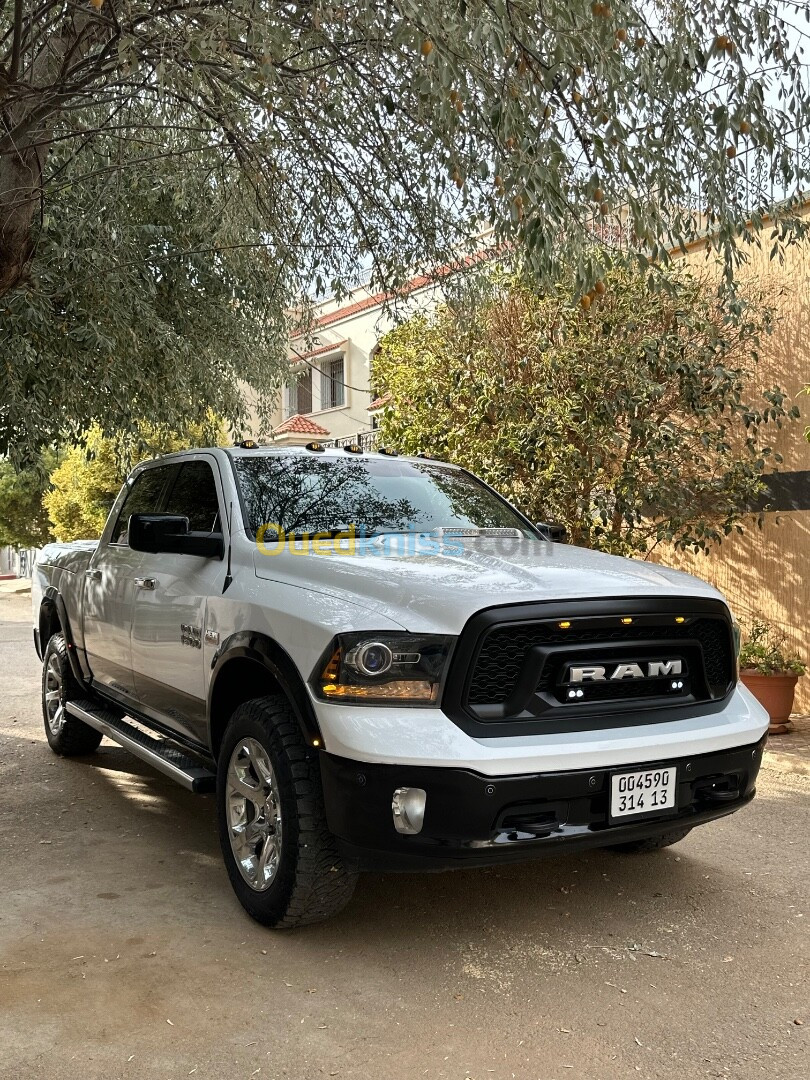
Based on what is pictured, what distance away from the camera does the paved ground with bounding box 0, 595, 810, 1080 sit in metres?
Result: 3.07

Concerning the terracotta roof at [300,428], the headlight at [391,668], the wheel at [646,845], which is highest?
the terracotta roof at [300,428]

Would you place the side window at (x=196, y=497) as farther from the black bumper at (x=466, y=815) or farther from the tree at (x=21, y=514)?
the tree at (x=21, y=514)

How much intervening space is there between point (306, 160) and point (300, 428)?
17989 mm

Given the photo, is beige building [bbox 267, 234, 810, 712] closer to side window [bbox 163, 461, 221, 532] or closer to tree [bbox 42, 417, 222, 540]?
side window [bbox 163, 461, 221, 532]

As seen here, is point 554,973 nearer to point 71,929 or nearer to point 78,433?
point 71,929

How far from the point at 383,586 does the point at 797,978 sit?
2.08 metres

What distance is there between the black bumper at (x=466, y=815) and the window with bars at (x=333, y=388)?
22639 mm

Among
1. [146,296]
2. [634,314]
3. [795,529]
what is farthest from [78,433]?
[795,529]

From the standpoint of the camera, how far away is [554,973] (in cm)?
366

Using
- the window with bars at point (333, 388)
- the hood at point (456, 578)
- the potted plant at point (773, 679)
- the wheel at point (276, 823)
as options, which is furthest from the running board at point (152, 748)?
the window with bars at point (333, 388)

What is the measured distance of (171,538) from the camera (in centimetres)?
469

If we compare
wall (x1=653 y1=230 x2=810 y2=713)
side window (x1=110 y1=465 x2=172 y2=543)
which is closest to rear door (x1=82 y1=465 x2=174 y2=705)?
side window (x1=110 y1=465 x2=172 y2=543)

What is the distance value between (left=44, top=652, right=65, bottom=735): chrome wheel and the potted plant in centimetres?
541

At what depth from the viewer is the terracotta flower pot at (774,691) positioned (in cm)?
843
